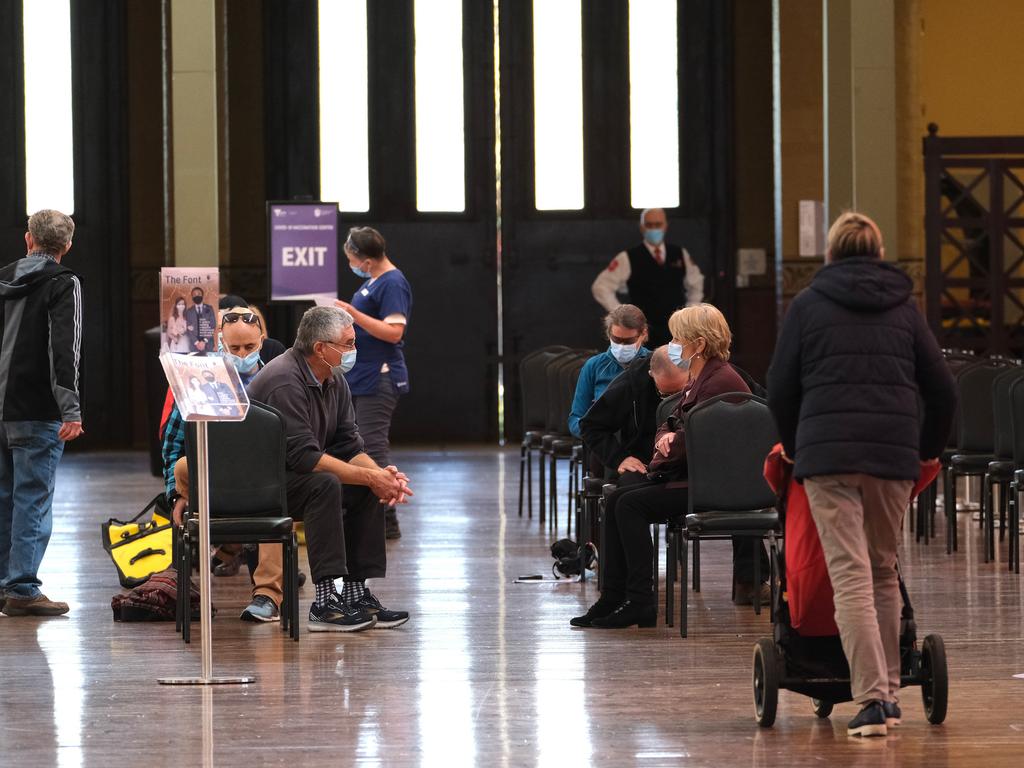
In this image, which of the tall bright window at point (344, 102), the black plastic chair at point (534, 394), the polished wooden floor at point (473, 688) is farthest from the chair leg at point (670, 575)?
the tall bright window at point (344, 102)

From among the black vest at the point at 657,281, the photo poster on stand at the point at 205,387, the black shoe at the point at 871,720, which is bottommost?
the black shoe at the point at 871,720

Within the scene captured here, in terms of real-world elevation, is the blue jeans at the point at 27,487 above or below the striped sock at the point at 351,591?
above

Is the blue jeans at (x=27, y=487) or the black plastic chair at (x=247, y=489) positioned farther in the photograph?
the blue jeans at (x=27, y=487)

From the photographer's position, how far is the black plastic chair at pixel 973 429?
8617 millimetres

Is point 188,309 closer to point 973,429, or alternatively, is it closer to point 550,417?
point 550,417

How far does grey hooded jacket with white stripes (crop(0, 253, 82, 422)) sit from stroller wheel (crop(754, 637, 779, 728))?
315 centimetres

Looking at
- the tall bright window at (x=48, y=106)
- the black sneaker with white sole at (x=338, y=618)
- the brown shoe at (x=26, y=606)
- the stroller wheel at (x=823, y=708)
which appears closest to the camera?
the stroller wheel at (x=823, y=708)

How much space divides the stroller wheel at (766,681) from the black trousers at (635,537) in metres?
1.61

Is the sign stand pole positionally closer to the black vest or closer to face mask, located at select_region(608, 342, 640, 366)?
face mask, located at select_region(608, 342, 640, 366)

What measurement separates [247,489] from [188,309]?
280 centimetres

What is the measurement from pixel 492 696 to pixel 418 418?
9.84 metres

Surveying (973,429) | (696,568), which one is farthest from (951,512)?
(696,568)

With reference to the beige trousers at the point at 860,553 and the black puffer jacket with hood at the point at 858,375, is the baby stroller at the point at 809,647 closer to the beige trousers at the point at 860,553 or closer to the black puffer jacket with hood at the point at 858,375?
the beige trousers at the point at 860,553

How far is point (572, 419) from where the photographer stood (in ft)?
27.0
